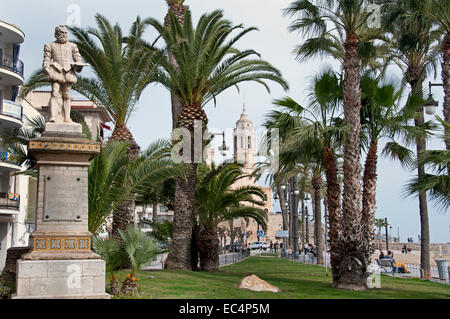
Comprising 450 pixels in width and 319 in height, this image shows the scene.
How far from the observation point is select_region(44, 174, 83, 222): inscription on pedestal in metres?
12.1

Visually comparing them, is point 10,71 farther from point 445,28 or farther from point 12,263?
point 445,28

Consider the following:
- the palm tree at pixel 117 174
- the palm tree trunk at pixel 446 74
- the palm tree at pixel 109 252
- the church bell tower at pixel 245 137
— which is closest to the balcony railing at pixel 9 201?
the palm tree at pixel 117 174

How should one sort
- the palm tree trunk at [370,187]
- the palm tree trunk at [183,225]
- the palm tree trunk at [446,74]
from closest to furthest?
the palm tree trunk at [446,74], the palm tree trunk at [370,187], the palm tree trunk at [183,225]

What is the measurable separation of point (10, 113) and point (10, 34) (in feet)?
16.3

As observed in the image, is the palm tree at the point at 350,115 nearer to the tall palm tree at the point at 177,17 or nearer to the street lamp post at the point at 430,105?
the street lamp post at the point at 430,105

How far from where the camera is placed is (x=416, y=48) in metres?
22.3

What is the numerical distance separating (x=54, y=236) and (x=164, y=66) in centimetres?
962

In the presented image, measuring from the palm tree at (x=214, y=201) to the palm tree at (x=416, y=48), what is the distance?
6.59m

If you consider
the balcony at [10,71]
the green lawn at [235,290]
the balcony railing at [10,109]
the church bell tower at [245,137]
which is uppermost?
the church bell tower at [245,137]

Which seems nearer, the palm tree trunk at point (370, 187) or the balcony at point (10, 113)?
the palm tree trunk at point (370, 187)

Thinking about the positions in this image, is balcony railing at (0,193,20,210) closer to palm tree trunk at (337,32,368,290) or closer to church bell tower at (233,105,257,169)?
palm tree trunk at (337,32,368,290)

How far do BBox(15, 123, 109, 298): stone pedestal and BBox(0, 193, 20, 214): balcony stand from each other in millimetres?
23562

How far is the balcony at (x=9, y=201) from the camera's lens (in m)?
33.9

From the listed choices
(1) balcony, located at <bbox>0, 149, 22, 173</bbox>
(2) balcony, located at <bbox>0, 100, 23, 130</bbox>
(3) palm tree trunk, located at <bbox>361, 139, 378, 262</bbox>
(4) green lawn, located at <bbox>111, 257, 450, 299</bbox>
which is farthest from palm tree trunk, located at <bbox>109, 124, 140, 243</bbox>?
(1) balcony, located at <bbox>0, 149, 22, 173</bbox>
